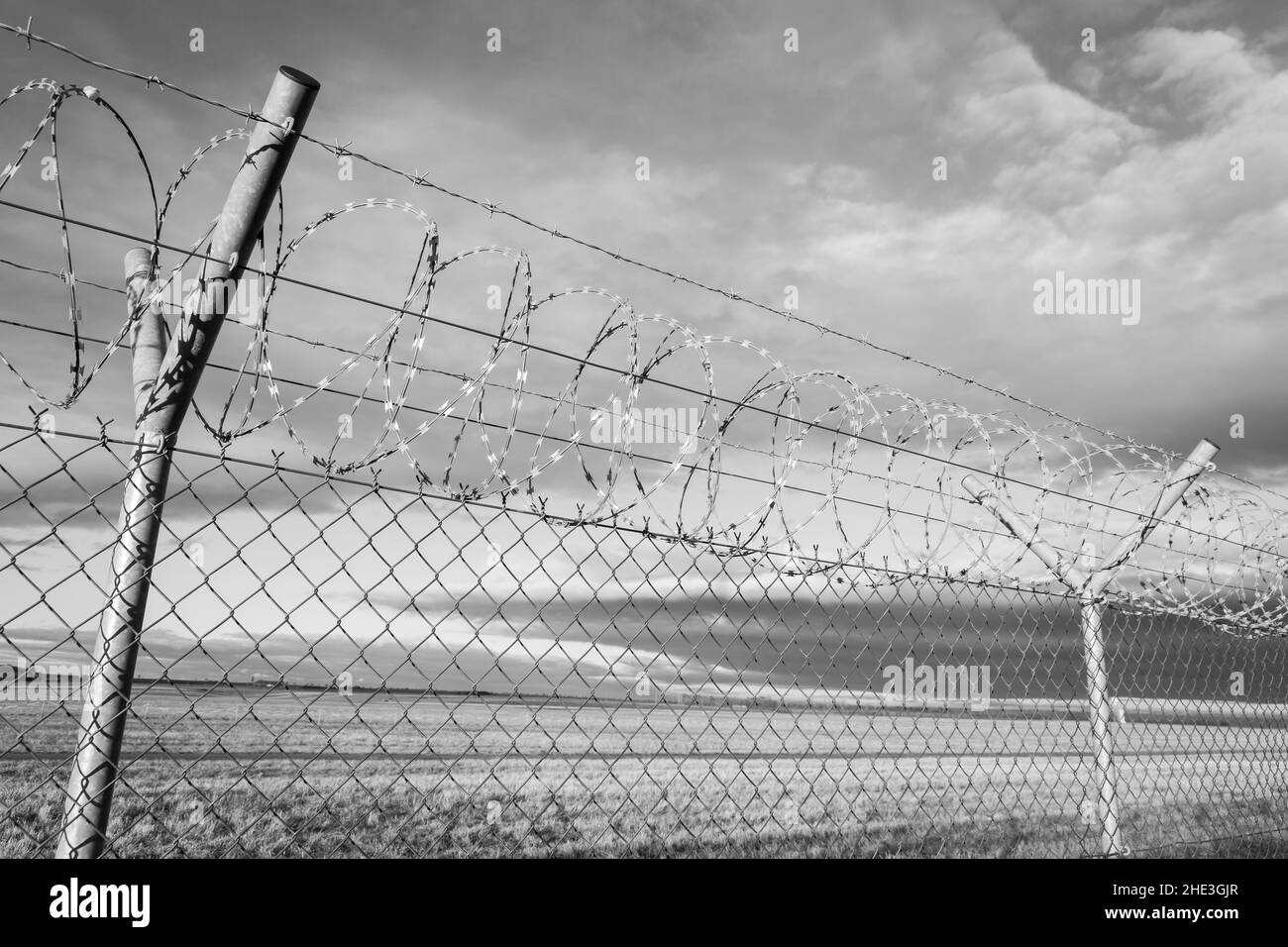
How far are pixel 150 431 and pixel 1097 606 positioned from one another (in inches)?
211

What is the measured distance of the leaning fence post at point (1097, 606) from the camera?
5.46 m

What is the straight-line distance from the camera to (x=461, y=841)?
6984 millimetres

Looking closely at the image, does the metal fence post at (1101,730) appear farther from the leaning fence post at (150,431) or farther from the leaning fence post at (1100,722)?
the leaning fence post at (150,431)

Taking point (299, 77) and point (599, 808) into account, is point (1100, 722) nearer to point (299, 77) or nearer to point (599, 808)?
point (599, 808)

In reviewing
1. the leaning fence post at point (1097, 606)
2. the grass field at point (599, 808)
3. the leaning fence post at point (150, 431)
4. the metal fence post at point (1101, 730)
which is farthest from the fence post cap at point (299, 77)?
the metal fence post at point (1101, 730)

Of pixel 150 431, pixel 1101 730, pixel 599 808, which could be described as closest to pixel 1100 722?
A: pixel 1101 730

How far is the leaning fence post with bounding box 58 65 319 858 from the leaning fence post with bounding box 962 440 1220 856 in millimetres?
4316

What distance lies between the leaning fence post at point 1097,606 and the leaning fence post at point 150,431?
4.32m

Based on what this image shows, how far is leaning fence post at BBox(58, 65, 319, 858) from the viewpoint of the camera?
254 centimetres

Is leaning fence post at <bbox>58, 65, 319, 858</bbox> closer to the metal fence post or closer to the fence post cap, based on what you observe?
the fence post cap

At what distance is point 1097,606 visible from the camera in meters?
5.70
